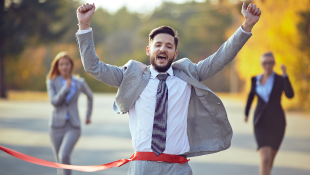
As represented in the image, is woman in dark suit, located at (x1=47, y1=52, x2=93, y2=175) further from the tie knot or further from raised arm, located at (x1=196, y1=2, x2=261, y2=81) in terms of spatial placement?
raised arm, located at (x1=196, y1=2, x2=261, y2=81)

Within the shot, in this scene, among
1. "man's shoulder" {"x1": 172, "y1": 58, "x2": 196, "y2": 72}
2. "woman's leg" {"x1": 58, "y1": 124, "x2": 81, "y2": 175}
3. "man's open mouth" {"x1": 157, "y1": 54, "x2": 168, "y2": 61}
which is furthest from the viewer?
"woman's leg" {"x1": 58, "y1": 124, "x2": 81, "y2": 175}

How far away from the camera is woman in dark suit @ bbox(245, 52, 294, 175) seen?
20.2 feet

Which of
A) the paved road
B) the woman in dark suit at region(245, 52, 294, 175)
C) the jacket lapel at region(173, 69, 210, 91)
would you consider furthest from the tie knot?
the paved road

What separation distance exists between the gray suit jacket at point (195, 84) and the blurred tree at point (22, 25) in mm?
28346

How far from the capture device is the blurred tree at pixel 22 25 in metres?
29.7

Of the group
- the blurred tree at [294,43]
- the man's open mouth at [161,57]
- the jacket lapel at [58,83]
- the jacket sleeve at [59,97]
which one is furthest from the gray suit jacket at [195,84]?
the blurred tree at [294,43]

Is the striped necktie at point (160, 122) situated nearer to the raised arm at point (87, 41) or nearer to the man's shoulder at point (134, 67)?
the man's shoulder at point (134, 67)

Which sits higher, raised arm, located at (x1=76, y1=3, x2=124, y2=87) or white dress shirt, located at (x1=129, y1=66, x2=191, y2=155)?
raised arm, located at (x1=76, y1=3, x2=124, y2=87)

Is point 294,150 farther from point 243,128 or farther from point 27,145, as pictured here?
point 27,145

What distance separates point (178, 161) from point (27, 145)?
7.84 meters

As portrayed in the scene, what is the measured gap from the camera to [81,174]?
24.0ft

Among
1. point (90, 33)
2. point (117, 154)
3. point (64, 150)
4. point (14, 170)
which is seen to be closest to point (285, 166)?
point (117, 154)

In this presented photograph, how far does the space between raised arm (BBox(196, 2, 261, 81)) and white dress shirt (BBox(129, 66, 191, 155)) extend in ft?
0.81

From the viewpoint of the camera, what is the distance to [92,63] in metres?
3.17
